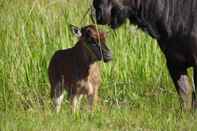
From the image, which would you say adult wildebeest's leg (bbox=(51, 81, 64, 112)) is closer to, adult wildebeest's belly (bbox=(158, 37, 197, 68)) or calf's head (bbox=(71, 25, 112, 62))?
calf's head (bbox=(71, 25, 112, 62))

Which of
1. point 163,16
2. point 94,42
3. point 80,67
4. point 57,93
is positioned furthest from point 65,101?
point 163,16

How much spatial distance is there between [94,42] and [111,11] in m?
0.69

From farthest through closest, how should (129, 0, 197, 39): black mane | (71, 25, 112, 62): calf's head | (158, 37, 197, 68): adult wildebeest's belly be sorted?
(71, 25, 112, 62): calf's head < (129, 0, 197, 39): black mane < (158, 37, 197, 68): adult wildebeest's belly

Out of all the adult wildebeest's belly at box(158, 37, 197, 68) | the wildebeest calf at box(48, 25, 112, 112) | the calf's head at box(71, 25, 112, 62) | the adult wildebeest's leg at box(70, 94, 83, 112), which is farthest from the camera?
the wildebeest calf at box(48, 25, 112, 112)

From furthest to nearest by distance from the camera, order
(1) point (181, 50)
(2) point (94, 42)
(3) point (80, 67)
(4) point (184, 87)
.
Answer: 1. (3) point (80, 67)
2. (2) point (94, 42)
3. (4) point (184, 87)
4. (1) point (181, 50)

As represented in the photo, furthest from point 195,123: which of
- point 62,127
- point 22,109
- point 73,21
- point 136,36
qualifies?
point 73,21

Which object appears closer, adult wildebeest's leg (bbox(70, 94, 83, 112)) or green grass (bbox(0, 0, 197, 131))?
green grass (bbox(0, 0, 197, 131))

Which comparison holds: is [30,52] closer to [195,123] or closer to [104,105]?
[104,105]

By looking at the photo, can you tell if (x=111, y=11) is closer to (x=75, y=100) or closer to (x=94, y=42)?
(x=94, y=42)

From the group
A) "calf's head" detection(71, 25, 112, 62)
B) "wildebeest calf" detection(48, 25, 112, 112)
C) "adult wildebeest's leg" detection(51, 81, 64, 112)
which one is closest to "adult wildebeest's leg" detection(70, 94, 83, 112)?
"wildebeest calf" detection(48, 25, 112, 112)

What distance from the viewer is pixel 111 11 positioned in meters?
6.87

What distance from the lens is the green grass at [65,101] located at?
6.39 meters

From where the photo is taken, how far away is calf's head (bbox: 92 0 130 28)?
681cm

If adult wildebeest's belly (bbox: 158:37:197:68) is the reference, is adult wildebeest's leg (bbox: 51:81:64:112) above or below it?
below
